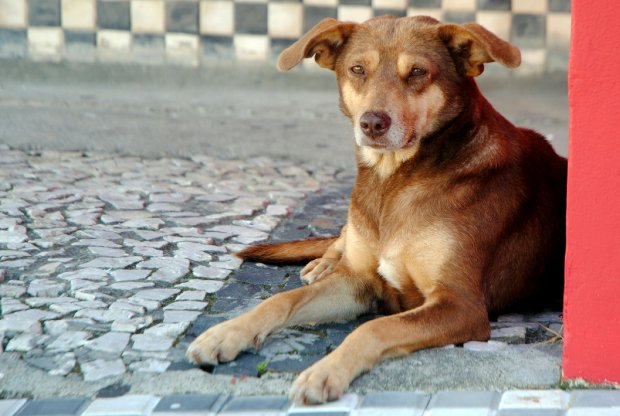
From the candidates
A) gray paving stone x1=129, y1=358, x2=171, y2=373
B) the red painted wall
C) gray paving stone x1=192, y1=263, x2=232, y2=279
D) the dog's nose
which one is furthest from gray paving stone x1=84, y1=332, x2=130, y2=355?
the red painted wall

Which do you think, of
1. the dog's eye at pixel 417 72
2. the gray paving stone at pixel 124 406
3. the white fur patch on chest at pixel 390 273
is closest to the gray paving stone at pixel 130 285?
the white fur patch on chest at pixel 390 273

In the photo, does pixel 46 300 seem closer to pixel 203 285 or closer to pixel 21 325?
pixel 21 325

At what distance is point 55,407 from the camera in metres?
2.87

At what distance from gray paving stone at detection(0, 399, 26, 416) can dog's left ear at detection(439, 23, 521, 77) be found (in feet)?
5.73

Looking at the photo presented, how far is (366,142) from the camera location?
3500 millimetres

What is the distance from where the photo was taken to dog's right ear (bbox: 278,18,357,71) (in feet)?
11.9

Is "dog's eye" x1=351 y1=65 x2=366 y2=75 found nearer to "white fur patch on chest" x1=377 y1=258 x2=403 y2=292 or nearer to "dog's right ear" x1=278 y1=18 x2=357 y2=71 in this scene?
"dog's right ear" x1=278 y1=18 x2=357 y2=71

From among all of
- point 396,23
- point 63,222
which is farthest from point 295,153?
point 396,23

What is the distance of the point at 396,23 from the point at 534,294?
1.05 meters

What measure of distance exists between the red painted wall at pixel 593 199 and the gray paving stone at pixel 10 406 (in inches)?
59.5

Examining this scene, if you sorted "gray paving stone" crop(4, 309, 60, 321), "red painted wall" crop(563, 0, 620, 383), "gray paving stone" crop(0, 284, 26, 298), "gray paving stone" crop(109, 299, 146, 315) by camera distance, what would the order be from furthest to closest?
"gray paving stone" crop(0, 284, 26, 298)
"gray paving stone" crop(109, 299, 146, 315)
"gray paving stone" crop(4, 309, 60, 321)
"red painted wall" crop(563, 0, 620, 383)

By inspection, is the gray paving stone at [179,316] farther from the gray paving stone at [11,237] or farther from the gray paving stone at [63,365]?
the gray paving stone at [11,237]

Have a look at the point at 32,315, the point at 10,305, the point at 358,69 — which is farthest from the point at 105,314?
the point at 358,69

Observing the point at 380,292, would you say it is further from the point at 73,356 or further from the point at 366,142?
the point at 73,356
